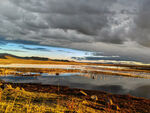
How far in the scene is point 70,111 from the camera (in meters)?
7.82

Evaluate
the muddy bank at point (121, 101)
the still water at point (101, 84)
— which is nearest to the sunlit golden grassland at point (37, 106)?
the muddy bank at point (121, 101)

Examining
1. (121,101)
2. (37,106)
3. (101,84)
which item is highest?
(37,106)

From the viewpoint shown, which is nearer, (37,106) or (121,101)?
(37,106)

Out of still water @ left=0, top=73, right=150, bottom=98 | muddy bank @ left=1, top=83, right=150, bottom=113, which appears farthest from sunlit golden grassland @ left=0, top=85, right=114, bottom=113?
still water @ left=0, top=73, right=150, bottom=98

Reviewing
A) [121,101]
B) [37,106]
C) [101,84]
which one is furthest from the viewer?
[101,84]

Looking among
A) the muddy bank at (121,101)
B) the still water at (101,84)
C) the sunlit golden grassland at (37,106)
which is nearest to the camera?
the sunlit golden grassland at (37,106)

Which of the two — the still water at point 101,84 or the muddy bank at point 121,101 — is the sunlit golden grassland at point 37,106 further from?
the still water at point 101,84

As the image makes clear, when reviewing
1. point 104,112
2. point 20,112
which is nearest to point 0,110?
point 20,112

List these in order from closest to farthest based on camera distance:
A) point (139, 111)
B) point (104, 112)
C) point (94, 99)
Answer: point (104, 112) < point (139, 111) < point (94, 99)

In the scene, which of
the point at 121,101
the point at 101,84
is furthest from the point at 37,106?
the point at 101,84

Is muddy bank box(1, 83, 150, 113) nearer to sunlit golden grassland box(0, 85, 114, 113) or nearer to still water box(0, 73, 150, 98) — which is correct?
sunlit golden grassland box(0, 85, 114, 113)

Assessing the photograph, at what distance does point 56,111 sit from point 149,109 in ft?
29.6

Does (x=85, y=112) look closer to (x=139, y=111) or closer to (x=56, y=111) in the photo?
(x=56, y=111)

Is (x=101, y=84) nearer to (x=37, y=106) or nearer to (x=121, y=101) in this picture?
(x=121, y=101)
